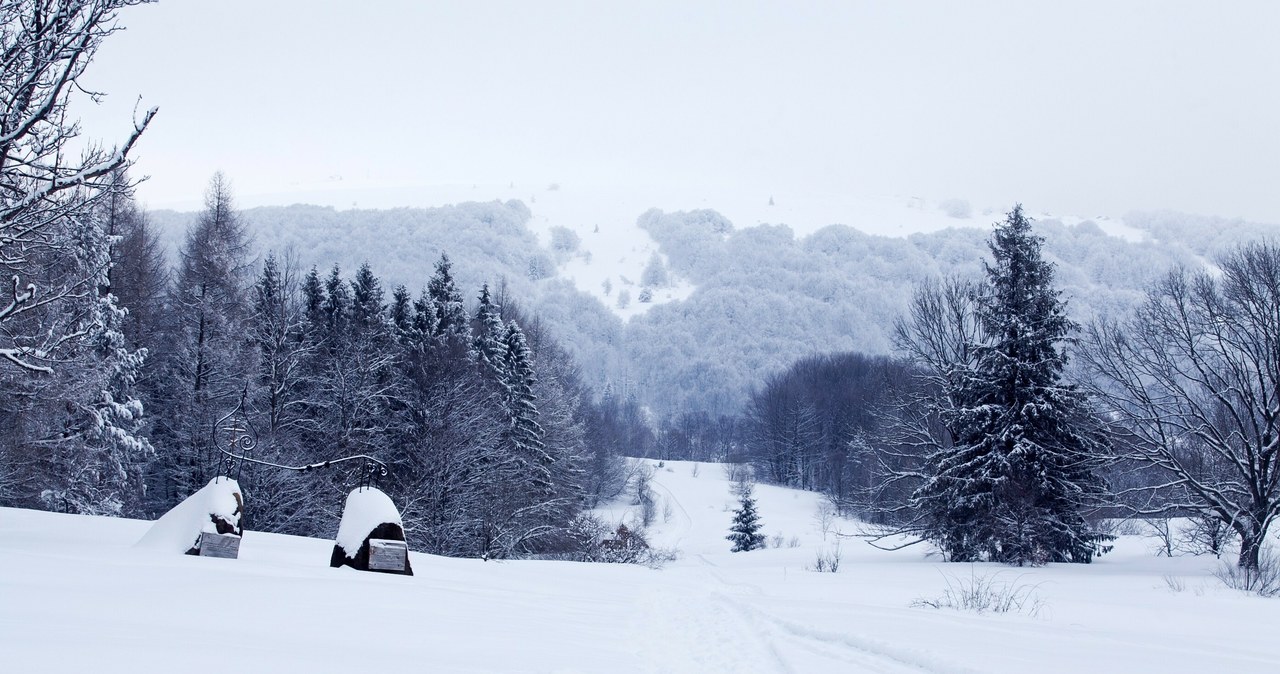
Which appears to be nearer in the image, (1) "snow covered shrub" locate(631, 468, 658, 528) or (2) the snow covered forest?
(2) the snow covered forest

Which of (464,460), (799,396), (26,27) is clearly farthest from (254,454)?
(799,396)

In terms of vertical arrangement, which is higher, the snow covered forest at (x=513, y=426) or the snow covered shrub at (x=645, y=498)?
the snow covered forest at (x=513, y=426)

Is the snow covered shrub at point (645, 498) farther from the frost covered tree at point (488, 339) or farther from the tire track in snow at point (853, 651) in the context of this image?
the tire track in snow at point (853, 651)

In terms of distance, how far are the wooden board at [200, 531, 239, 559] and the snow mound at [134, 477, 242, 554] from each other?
0.08m

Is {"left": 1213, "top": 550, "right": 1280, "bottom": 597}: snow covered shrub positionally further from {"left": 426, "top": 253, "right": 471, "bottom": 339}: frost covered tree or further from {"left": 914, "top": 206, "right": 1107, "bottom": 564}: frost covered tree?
{"left": 426, "top": 253, "right": 471, "bottom": 339}: frost covered tree

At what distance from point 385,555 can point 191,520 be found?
2228 millimetres

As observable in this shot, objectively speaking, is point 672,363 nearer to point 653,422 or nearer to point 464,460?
point 653,422

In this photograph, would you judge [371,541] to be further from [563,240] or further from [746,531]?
[563,240]

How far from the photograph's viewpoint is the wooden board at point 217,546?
28.0 ft

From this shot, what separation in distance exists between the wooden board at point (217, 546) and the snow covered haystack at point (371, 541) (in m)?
1.31

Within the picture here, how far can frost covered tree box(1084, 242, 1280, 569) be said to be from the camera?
17.8 meters

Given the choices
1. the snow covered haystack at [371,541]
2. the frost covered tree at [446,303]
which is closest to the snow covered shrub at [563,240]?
the frost covered tree at [446,303]

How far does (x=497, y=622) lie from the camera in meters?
6.10

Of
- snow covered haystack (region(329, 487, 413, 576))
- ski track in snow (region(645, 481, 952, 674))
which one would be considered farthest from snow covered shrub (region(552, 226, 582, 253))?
ski track in snow (region(645, 481, 952, 674))
